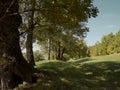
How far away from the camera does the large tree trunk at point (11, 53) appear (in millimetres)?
14266

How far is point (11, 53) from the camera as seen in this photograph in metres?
14.6

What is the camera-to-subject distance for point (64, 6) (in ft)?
42.7

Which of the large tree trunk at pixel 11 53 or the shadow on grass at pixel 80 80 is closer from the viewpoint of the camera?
the shadow on grass at pixel 80 80

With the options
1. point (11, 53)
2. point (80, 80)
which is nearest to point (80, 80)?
point (80, 80)

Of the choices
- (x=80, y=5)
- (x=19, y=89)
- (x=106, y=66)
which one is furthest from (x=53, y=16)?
(x=106, y=66)

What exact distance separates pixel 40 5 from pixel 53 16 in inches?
34.4

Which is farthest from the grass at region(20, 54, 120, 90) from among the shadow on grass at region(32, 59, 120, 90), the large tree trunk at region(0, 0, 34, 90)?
the large tree trunk at region(0, 0, 34, 90)

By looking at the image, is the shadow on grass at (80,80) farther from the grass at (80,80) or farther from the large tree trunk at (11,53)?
the large tree trunk at (11,53)

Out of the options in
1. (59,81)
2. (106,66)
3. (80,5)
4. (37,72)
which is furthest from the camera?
(106,66)

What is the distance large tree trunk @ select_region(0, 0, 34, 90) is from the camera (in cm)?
1427

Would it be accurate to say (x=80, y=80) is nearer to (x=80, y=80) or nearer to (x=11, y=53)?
(x=80, y=80)

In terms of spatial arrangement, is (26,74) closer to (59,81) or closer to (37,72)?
(37,72)

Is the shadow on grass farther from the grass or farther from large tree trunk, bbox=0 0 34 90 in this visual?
large tree trunk, bbox=0 0 34 90

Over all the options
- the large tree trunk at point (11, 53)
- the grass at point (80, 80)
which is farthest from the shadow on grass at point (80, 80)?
the large tree trunk at point (11, 53)
